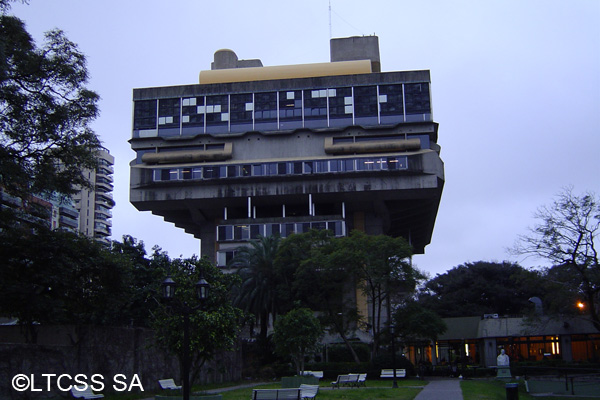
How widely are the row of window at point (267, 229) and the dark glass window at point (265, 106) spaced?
46.1 feet

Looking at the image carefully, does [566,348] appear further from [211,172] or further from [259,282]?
[211,172]

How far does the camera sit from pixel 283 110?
82.0 meters

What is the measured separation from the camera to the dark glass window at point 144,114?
273ft

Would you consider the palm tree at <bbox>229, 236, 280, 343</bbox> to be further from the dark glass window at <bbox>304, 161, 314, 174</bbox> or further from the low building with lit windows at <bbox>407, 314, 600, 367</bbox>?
the dark glass window at <bbox>304, 161, 314, 174</bbox>

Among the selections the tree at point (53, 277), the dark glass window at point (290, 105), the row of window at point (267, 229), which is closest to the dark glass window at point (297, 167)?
the row of window at point (267, 229)

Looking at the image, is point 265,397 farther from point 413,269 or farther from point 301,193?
point 301,193

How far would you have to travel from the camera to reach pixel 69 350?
2827 centimetres

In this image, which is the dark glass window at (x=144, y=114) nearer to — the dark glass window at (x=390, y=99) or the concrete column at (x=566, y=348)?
the dark glass window at (x=390, y=99)

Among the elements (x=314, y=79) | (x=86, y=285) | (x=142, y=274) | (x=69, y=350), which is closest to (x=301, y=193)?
(x=314, y=79)

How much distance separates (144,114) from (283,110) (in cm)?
1748

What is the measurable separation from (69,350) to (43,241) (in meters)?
5.43

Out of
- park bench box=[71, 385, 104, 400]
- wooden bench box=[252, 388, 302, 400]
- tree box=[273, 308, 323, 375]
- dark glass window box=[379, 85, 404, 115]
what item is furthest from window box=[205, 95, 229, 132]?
wooden bench box=[252, 388, 302, 400]

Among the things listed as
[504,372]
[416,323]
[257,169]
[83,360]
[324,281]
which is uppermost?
[257,169]

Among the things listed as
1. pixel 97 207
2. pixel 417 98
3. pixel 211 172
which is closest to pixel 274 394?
pixel 211 172
